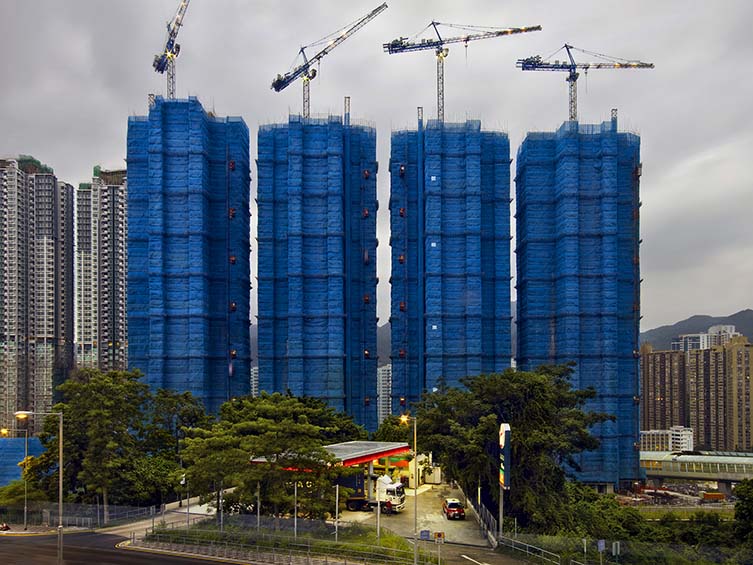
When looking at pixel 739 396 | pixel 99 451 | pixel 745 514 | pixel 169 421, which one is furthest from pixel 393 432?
pixel 739 396

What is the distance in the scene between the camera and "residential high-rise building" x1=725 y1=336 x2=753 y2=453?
147 metres

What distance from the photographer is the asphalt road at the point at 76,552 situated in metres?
37.1

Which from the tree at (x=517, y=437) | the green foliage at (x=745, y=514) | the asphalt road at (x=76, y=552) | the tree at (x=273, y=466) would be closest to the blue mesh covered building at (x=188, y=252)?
the asphalt road at (x=76, y=552)

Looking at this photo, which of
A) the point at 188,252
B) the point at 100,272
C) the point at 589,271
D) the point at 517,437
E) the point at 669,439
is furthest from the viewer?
the point at 669,439

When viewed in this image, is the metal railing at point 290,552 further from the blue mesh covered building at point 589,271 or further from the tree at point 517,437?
the blue mesh covered building at point 589,271

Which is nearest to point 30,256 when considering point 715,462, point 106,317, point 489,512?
point 106,317

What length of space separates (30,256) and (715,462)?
384ft

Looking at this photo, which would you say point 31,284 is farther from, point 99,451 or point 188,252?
point 99,451

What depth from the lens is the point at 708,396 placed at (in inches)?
6225

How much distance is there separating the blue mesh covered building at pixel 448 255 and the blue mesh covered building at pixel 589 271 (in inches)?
176

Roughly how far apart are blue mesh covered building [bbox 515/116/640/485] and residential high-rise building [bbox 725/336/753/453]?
7110 cm

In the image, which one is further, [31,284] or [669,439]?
[669,439]

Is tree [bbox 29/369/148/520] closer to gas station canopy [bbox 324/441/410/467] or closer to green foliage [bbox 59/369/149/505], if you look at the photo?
green foliage [bbox 59/369/149/505]

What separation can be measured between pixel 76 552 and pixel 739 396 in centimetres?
15099
